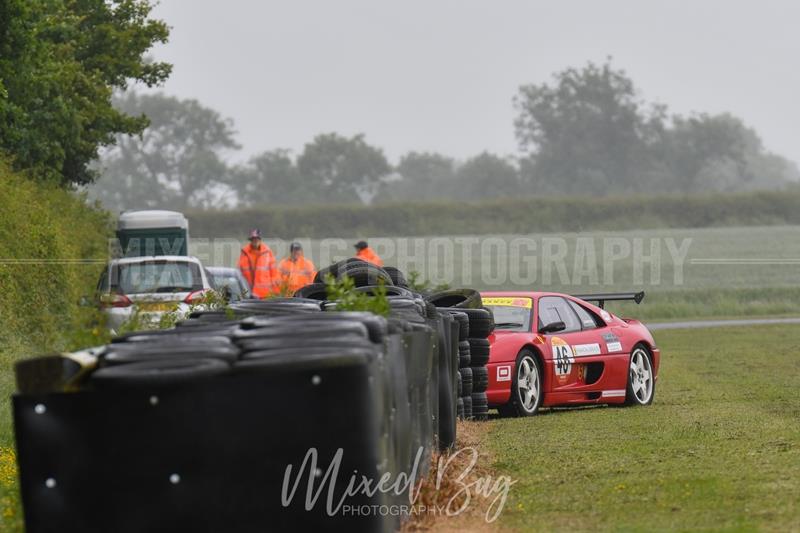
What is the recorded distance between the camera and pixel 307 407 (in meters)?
6.58

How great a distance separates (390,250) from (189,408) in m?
57.8

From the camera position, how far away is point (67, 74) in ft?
104

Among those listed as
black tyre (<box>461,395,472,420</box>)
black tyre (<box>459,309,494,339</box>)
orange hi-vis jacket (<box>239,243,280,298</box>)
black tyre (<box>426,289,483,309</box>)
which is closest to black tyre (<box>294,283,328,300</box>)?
black tyre (<box>426,289,483,309</box>)

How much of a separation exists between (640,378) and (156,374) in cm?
1125

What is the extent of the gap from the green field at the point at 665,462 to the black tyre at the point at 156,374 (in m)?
2.50

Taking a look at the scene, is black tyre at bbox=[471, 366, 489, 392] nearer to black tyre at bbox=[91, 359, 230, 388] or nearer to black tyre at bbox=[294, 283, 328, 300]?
black tyre at bbox=[294, 283, 328, 300]

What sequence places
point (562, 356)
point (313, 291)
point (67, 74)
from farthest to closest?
point (67, 74)
point (562, 356)
point (313, 291)

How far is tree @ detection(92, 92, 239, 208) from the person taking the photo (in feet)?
420

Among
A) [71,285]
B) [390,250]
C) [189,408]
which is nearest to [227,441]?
[189,408]

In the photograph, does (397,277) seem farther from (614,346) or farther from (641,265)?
(641,265)

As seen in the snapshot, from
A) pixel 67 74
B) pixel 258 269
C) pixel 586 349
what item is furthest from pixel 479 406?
pixel 67 74

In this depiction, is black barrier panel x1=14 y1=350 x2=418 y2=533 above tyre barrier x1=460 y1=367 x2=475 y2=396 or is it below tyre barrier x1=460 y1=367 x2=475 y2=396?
above

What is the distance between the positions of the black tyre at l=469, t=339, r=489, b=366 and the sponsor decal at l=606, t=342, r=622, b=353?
2.21 metres

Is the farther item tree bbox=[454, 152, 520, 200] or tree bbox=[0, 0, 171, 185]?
tree bbox=[454, 152, 520, 200]
